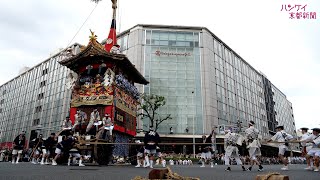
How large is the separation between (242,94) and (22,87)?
56.1 meters

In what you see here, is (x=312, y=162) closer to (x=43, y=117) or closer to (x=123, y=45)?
(x=123, y=45)

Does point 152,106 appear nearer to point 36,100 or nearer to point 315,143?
point 36,100

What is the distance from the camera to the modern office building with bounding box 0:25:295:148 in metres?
46.4

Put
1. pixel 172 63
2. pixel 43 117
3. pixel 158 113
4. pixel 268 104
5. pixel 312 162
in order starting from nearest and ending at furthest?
1. pixel 312 162
2. pixel 158 113
3. pixel 172 63
4. pixel 43 117
5. pixel 268 104

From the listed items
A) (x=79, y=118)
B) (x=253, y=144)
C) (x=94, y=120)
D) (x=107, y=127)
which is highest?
(x=79, y=118)

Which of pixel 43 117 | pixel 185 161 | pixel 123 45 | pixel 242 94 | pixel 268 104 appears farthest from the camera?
pixel 268 104

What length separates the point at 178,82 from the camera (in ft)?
157

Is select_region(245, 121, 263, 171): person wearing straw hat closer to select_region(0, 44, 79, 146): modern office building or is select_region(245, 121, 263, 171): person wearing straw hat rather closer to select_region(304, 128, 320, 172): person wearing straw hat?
select_region(304, 128, 320, 172): person wearing straw hat

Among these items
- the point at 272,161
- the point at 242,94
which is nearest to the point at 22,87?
the point at 242,94

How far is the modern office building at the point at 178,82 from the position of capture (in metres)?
46.4

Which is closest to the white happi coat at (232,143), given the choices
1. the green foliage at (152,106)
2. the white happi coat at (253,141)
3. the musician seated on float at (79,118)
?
the white happi coat at (253,141)

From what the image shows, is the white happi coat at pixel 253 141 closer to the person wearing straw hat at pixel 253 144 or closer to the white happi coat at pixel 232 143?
the person wearing straw hat at pixel 253 144

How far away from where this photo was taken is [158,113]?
1788 inches

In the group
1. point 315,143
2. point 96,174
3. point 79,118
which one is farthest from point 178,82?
point 96,174
